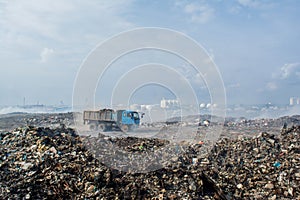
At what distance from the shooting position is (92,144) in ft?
32.1

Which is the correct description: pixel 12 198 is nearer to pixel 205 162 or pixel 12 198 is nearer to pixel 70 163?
pixel 70 163

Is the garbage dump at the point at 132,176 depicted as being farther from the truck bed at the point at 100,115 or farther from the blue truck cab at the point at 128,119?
the truck bed at the point at 100,115

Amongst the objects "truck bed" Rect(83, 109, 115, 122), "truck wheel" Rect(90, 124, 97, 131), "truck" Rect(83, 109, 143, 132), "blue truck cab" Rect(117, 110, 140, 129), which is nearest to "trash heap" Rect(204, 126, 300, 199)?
"blue truck cab" Rect(117, 110, 140, 129)

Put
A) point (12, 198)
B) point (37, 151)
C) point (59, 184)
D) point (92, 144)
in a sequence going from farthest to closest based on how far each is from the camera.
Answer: point (92, 144) < point (37, 151) < point (59, 184) < point (12, 198)

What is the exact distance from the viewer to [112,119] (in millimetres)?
20047

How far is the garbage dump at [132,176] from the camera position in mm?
6043

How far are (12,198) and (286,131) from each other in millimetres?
10310

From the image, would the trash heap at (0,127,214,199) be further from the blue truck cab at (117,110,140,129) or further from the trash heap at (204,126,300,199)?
the blue truck cab at (117,110,140,129)

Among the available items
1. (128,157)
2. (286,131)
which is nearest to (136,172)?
(128,157)

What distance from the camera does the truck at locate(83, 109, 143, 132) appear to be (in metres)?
19.4

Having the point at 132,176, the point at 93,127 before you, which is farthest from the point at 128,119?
the point at 132,176

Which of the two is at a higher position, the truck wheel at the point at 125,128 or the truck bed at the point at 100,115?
the truck bed at the point at 100,115

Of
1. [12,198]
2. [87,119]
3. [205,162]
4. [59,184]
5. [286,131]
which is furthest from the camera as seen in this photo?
[87,119]

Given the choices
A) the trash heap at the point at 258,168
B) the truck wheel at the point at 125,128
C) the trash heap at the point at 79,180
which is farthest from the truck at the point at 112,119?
the trash heap at the point at 79,180
